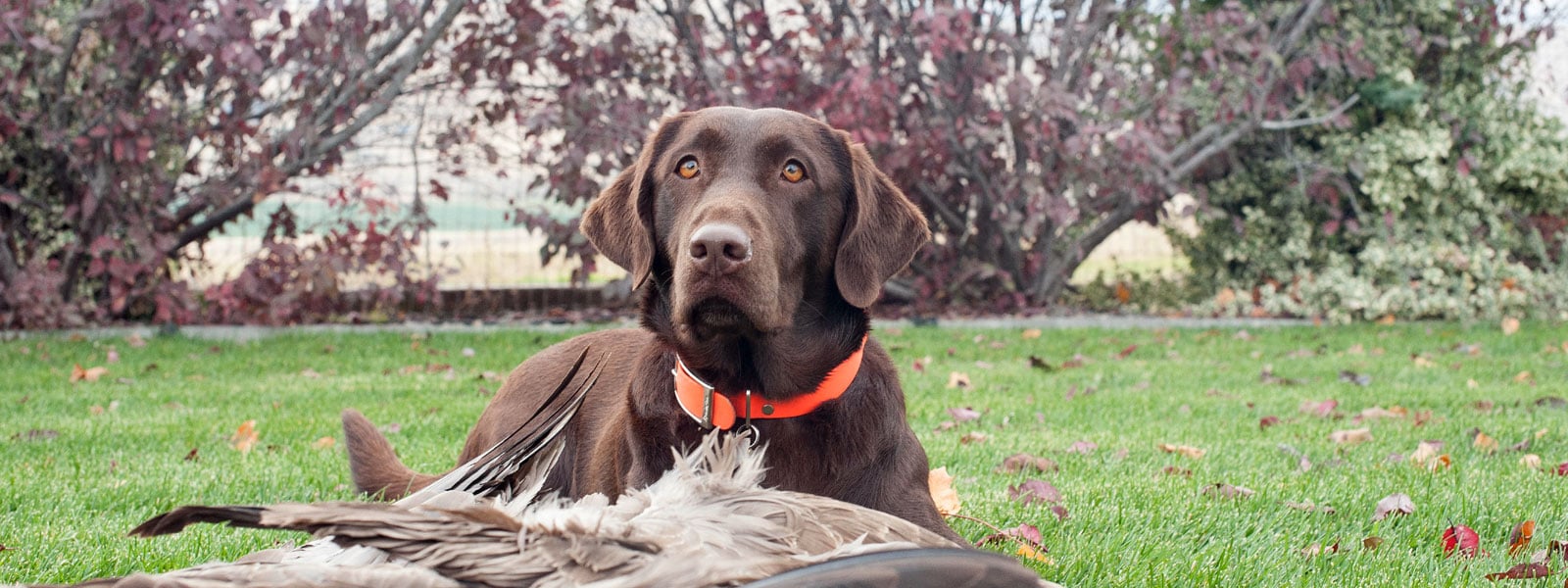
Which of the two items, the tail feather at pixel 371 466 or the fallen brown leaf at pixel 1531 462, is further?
the fallen brown leaf at pixel 1531 462

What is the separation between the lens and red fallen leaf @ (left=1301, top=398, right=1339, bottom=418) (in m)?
5.49

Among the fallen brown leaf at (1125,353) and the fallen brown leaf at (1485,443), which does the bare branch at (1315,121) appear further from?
the fallen brown leaf at (1485,443)

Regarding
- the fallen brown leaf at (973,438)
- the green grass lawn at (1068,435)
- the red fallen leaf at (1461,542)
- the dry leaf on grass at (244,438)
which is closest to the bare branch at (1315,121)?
the green grass lawn at (1068,435)

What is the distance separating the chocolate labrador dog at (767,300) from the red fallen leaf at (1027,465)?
115cm

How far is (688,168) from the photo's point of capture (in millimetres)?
3178

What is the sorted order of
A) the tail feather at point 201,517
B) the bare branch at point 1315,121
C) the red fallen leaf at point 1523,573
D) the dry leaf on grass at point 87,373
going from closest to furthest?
the tail feather at point 201,517, the red fallen leaf at point 1523,573, the dry leaf on grass at point 87,373, the bare branch at point 1315,121

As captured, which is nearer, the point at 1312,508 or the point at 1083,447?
the point at 1312,508

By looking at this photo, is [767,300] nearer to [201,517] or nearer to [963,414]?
[201,517]

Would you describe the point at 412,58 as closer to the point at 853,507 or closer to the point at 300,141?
the point at 300,141

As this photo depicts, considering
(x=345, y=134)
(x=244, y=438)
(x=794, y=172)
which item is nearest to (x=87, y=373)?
(x=244, y=438)

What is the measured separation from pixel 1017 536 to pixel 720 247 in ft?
3.31

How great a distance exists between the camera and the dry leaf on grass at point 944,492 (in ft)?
11.4

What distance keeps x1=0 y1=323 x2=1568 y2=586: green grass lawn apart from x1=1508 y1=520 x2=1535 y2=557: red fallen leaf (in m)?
0.03

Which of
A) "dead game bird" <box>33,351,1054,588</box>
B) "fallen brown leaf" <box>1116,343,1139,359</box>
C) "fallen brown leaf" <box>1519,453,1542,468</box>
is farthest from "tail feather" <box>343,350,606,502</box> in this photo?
"fallen brown leaf" <box>1116,343,1139,359</box>
